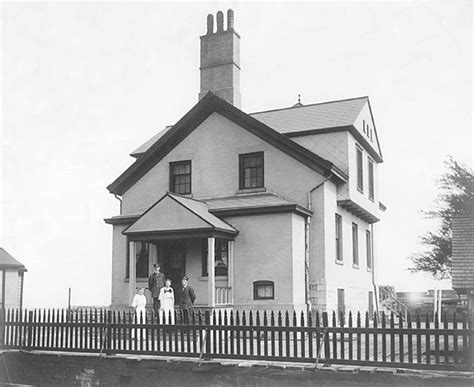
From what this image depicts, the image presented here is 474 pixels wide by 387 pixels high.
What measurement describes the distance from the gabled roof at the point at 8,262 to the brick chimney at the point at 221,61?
17.4 metres

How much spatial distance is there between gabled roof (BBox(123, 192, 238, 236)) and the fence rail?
5.36 metres

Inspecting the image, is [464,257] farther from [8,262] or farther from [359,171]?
[8,262]

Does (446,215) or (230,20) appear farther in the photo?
(446,215)

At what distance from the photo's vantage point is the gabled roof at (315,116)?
75.4ft

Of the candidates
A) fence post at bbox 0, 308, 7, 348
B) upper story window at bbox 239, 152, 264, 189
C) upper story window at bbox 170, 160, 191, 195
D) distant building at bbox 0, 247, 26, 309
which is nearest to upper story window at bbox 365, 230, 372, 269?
upper story window at bbox 239, 152, 264, 189

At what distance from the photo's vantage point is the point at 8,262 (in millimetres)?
35062

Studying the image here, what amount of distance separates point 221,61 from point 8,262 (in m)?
18.9

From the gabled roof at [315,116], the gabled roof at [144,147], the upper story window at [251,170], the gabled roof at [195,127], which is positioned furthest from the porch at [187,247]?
the gabled roof at [315,116]

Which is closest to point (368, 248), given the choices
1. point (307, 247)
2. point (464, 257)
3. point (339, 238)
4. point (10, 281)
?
point (339, 238)

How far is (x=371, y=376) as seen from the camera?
9984 mm

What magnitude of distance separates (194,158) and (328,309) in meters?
7.46

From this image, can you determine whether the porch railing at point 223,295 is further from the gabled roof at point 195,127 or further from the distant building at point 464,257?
the distant building at point 464,257

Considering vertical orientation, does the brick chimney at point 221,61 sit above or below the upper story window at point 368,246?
above

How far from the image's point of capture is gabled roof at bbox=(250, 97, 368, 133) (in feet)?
75.4
